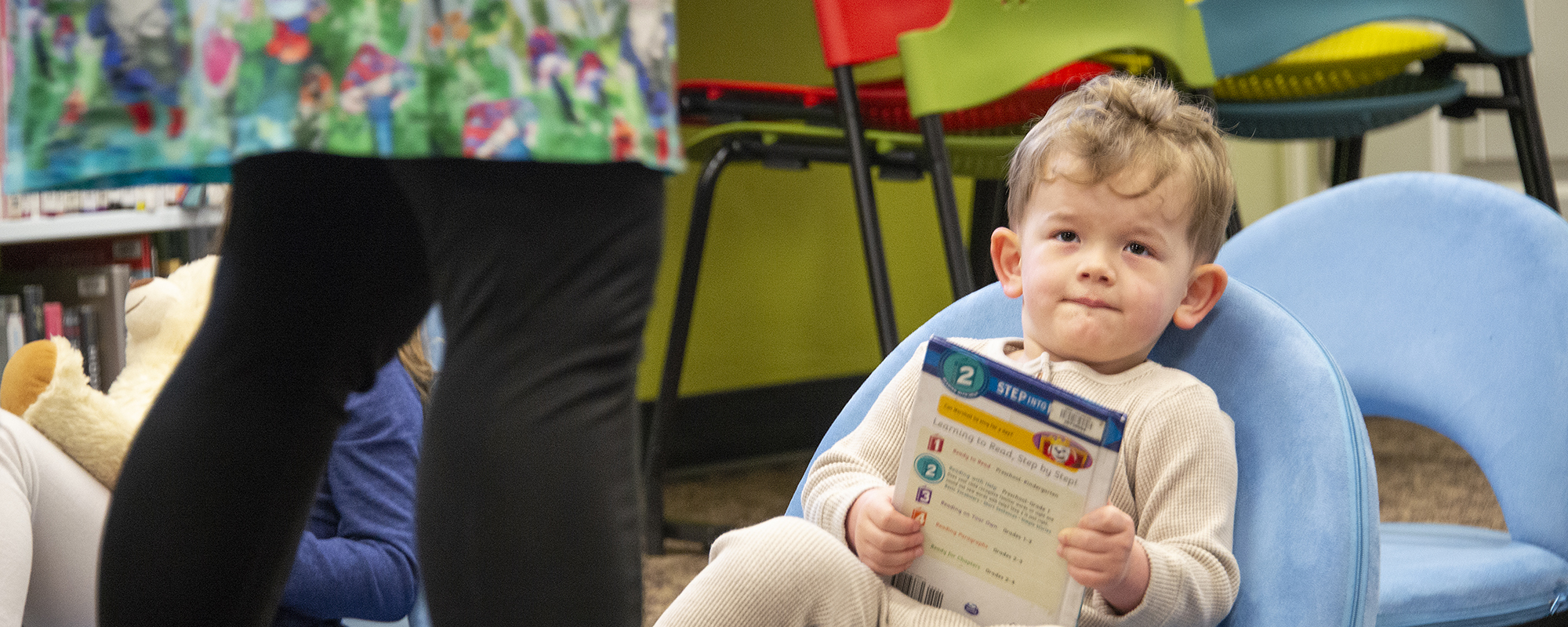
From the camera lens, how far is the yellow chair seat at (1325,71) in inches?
67.6

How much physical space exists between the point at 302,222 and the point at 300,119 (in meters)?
0.11

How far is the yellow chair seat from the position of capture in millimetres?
1717

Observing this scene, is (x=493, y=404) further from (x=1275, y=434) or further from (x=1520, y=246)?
(x=1520, y=246)

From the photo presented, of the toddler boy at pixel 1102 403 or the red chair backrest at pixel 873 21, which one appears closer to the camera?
the toddler boy at pixel 1102 403

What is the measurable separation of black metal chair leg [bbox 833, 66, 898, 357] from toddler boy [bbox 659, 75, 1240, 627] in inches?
16.2

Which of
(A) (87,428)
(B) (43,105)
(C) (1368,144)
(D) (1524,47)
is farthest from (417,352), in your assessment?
(C) (1368,144)

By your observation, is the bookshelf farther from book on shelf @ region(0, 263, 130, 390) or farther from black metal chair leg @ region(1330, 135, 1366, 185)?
black metal chair leg @ region(1330, 135, 1366, 185)

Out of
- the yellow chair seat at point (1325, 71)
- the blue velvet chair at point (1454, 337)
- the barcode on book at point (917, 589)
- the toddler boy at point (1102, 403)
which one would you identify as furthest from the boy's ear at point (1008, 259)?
the yellow chair seat at point (1325, 71)

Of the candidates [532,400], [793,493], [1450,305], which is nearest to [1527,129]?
[1450,305]

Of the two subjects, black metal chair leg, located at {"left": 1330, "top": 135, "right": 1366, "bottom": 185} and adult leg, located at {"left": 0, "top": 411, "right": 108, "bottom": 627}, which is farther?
black metal chair leg, located at {"left": 1330, "top": 135, "right": 1366, "bottom": 185}

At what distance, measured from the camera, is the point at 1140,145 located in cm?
73

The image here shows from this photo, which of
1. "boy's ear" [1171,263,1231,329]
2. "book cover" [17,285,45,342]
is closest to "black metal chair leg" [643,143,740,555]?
"book cover" [17,285,45,342]

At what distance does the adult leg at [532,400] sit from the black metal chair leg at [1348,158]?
6.25ft

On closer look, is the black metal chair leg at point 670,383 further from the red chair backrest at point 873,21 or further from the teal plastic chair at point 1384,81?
the teal plastic chair at point 1384,81
